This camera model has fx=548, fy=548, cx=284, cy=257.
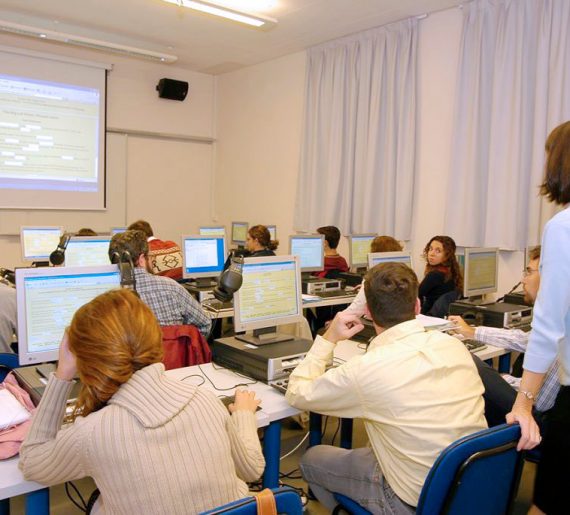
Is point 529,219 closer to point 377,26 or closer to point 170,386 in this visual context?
point 377,26

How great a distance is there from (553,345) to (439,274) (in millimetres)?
2826

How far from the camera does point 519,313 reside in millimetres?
3537

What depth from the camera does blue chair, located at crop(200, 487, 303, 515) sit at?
1.03 metres

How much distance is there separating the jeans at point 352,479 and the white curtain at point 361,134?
4.01 meters

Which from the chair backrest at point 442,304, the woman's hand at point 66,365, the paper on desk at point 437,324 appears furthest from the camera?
the chair backrest at point 442,304

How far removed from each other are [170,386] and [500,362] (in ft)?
8.18

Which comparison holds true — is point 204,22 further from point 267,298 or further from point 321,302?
point 267,298

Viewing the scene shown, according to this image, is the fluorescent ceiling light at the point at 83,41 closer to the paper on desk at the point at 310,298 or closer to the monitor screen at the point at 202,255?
the monitor screen at the point at 202,255

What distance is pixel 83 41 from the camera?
21.2ft

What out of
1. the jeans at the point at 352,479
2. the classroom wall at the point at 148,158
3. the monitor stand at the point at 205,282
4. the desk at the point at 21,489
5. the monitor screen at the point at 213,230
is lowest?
the jeans at the point at 352,479

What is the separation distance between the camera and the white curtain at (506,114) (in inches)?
179

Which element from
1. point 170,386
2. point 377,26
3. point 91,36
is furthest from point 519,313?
point 91,36

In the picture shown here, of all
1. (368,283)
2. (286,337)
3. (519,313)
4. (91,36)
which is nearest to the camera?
(368,283)

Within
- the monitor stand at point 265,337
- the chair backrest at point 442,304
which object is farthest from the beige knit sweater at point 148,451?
the chair backrest at point 442,304
